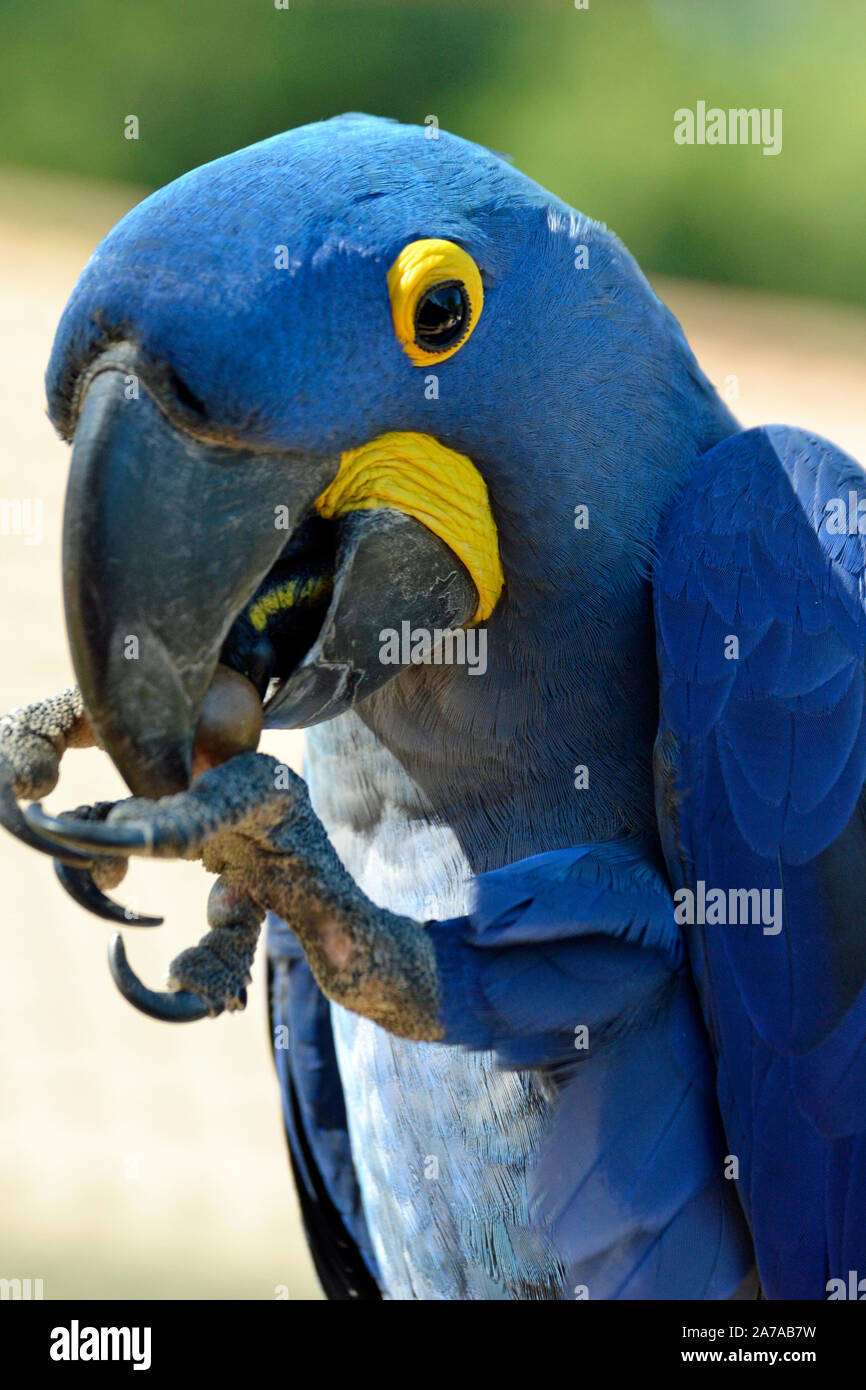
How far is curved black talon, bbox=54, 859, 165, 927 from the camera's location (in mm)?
1527

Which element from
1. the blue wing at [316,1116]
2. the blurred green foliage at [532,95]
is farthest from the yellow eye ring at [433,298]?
the blurred green foliage at [532,95]

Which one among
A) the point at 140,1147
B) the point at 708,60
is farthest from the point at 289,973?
the point at 708,60

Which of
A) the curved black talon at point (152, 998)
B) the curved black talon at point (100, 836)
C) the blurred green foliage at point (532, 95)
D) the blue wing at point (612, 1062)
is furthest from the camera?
the blurred green foliage at point (532, 95)

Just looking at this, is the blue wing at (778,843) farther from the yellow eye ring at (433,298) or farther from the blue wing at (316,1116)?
the blue wing at (316,1116)

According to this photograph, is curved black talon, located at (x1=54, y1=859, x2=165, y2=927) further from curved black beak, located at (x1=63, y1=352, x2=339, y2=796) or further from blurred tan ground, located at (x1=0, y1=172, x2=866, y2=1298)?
blurred tan ground, located at (x1=0, y1=172, x2=866, y2=1298)

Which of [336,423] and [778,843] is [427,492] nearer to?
[336,423]

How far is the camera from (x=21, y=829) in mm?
1521

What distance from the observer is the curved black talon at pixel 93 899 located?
5.01 ft

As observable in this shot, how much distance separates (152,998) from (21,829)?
0.24m

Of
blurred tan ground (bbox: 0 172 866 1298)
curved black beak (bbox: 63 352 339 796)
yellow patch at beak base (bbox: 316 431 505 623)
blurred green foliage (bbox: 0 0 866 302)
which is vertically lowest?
blurred tan ground (bbox: 0 172 866 1298)

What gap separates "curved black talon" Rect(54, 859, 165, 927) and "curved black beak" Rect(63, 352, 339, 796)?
0.65 ft

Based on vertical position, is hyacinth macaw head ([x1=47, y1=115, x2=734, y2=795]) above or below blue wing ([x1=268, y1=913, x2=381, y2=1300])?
above

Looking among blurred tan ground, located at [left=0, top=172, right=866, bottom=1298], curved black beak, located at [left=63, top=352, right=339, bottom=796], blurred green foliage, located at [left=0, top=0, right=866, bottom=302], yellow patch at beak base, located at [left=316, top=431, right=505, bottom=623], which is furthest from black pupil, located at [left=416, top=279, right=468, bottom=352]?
blurred green foliage, located at [left=0, top=0, right=866, bottom=302]
